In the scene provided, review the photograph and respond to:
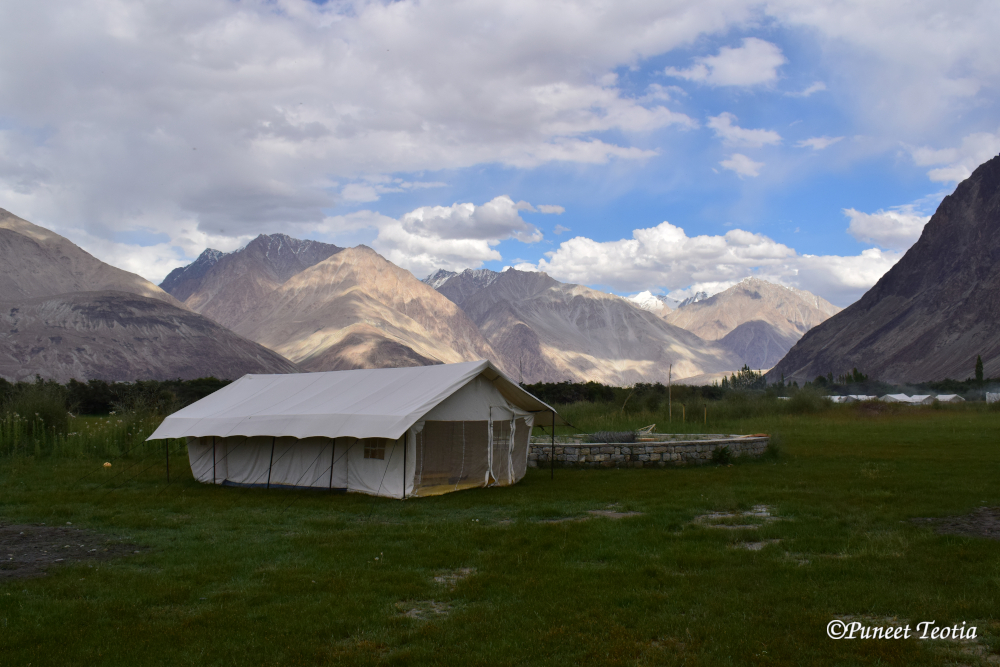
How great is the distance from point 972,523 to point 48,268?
567 ft

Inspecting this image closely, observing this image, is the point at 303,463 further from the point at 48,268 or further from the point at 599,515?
the point at 48,268

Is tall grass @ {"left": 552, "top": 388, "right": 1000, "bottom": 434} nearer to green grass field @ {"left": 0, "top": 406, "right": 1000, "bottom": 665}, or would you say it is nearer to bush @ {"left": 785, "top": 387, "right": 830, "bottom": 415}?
bush @ {"left": 785, "top": 387, "right": 830, "bottom": 415}

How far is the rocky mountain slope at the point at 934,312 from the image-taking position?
342 ft

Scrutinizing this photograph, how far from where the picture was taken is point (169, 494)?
1465 cm

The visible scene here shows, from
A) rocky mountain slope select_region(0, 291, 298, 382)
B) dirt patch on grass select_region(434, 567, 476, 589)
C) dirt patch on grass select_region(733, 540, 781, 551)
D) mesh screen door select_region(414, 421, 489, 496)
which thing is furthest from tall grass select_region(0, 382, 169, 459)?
rocky mountain slope select_region(0, 291, 298, 382)

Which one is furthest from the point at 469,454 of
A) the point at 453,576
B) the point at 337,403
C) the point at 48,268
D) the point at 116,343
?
the point at 48,268

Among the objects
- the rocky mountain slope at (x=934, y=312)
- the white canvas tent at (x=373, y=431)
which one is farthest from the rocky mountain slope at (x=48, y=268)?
the white canvas tent at (x=373, y=431)

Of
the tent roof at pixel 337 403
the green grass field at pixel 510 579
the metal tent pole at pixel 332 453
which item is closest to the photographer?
the green grass field at pixel 510 579

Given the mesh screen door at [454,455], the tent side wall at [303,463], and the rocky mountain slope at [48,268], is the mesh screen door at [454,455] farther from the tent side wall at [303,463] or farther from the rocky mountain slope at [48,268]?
the rocky mountain slope at [48,268]

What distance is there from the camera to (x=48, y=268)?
15250 centimetres

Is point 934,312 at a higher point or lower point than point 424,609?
higher

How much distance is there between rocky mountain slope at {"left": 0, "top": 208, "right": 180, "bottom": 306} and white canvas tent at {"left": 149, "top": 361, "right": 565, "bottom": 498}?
Result: 138935 millimetres

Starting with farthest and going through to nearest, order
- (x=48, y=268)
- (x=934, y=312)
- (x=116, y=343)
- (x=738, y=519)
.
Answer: (x=48, y=268) → (x=934, y=312) → (x=116, y=343) → (x=738, y=519)

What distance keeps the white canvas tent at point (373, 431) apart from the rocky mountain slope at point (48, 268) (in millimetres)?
138935
